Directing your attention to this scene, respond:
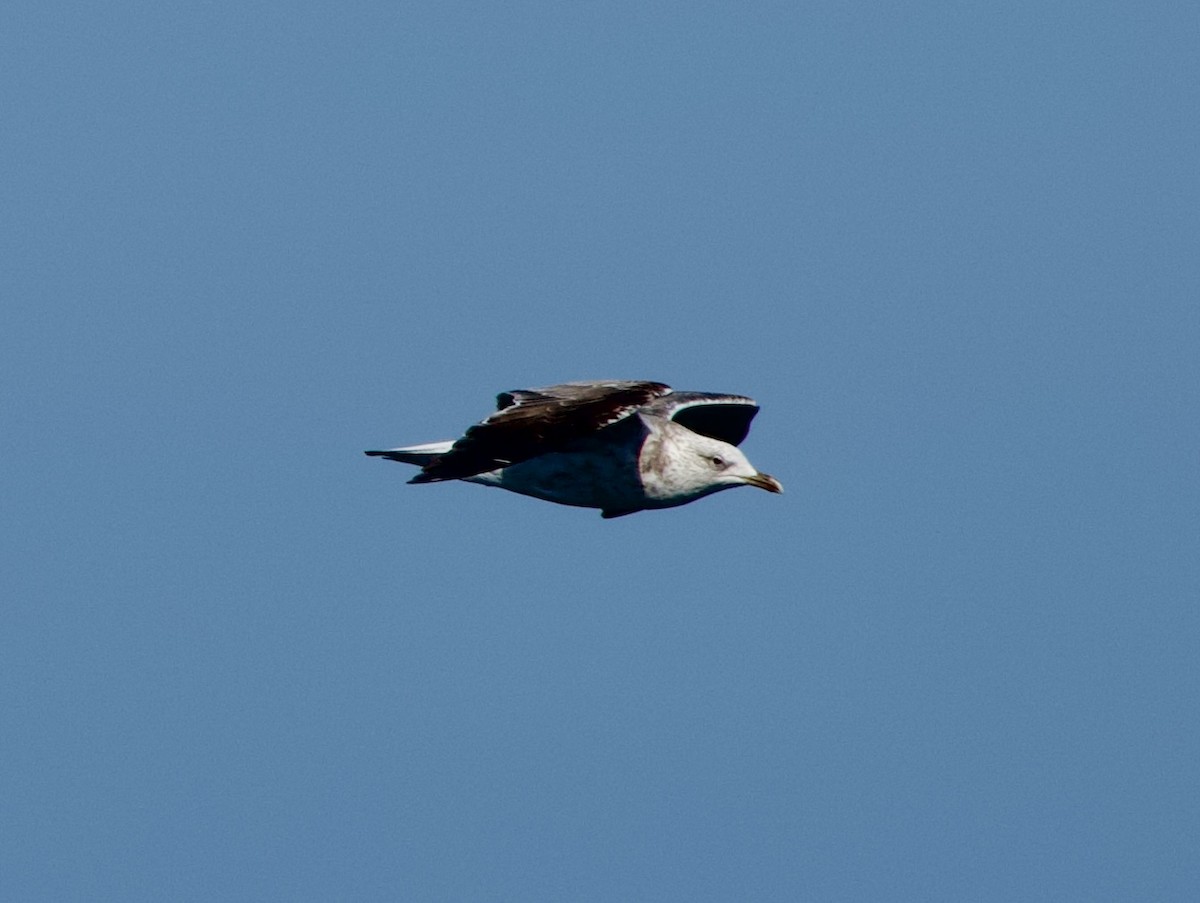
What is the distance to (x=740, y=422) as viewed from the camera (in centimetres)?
2619

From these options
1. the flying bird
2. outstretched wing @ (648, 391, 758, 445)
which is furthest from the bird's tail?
outstretched wing @ (648, 391, 758, 445)

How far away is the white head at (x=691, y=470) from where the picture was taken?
23.2 meters

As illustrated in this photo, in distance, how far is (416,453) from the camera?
2498 centimetres

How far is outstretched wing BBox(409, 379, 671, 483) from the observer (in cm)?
2016

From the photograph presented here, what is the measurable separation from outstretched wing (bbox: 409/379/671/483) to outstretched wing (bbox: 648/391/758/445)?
116 inches

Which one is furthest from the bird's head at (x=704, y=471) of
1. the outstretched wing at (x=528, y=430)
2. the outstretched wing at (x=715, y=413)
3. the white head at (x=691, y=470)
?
the outstretched wing at (x=528, y=430)

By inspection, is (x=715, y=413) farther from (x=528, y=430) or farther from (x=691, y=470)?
(x=528, y=430)

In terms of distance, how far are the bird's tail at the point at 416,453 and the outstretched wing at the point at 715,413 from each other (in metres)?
3.28

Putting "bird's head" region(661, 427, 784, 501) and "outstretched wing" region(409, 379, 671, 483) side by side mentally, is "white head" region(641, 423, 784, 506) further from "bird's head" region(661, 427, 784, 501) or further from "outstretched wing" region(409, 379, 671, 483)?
"outstretched wing" region(409, 379, 671, 483)

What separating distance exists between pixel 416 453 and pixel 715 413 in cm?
437

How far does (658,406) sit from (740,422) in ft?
8.87

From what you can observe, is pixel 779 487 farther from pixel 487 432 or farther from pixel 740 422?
pixel 487 432

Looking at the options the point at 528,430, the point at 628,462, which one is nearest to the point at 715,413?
the point at 628,462

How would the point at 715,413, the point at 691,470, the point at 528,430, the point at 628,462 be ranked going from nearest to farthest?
1. the point at 528,430
2. the point at 628,462
3. the point at 691,470
4. the point at 715,413
